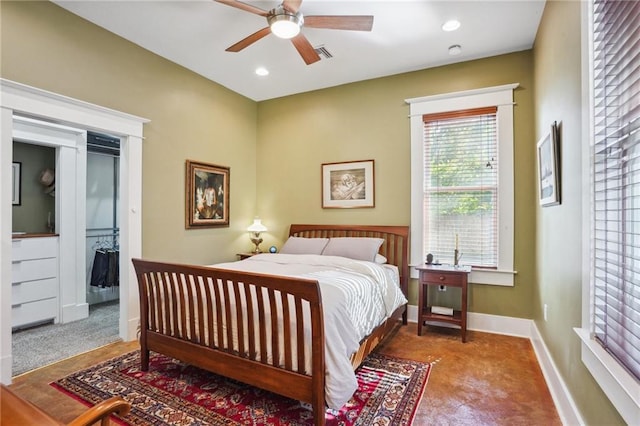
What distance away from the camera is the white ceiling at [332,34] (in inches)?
106

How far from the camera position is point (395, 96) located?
3949 mm

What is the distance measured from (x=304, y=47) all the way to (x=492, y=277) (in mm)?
2959

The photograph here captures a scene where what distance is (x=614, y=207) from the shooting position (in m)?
1.38

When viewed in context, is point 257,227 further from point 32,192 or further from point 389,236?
point 32,192

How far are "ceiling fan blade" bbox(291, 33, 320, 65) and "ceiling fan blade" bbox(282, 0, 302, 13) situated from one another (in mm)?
259

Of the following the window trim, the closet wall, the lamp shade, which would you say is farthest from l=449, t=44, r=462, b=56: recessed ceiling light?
the closet wall

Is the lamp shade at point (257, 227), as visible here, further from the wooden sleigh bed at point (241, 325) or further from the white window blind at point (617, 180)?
the white window blind at point (617, 180)

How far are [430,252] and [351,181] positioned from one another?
1.32 meters

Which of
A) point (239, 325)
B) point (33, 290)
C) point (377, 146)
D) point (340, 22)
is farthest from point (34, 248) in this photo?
point (377, 146)

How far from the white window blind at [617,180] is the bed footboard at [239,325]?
1287mm

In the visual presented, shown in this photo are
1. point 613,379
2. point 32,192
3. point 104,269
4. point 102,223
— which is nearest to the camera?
point 613,379

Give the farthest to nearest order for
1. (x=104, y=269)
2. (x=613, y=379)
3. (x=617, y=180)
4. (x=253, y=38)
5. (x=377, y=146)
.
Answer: (x=104, y=269) < (x=377, y=146) < (x=253, y=38) < (x=617, y=180) < (x=613, y=379)

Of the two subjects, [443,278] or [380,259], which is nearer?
[443,278]

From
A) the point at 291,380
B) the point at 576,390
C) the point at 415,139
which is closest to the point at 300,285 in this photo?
the point at 291,380
